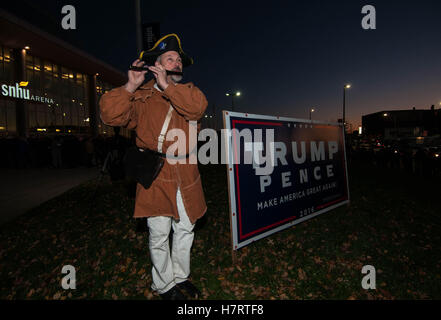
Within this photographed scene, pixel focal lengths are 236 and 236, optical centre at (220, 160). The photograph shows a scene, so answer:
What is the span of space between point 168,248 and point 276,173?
6.31ft

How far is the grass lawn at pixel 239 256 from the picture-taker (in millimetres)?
2912

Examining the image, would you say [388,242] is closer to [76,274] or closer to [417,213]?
[417,213]

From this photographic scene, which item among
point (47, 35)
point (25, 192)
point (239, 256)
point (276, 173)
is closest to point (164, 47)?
point (276, 173)

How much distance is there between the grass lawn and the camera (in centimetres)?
291

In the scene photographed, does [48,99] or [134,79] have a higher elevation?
[48,99]

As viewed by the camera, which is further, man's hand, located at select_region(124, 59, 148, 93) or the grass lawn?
the grass lawn

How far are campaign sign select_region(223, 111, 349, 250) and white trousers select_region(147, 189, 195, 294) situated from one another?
74 cm

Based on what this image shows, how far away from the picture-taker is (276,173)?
11.6 ft

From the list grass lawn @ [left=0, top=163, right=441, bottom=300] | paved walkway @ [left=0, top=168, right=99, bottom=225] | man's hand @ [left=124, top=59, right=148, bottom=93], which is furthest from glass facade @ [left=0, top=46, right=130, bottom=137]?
man's hand @ [left=124, top=59, right=148, bottom=93]

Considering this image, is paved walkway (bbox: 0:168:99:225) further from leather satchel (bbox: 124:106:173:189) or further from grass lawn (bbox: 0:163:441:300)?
leather satchel (bbox: 124:106:173:189)

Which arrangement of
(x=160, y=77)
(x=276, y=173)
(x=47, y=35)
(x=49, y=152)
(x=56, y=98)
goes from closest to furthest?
Answer: (x=160, y=77), (x=276, y=173), (x=49, y=152), (x=47, y=35), (x=56, y=98)

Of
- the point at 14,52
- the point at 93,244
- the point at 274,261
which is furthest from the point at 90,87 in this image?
the point at 274,261

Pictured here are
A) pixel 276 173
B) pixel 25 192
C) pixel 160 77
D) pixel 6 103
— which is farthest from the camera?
pixel 6 103

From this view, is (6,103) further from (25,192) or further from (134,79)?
(134,79)
